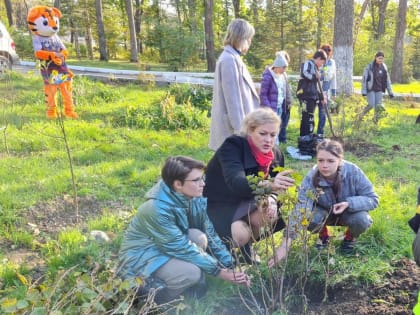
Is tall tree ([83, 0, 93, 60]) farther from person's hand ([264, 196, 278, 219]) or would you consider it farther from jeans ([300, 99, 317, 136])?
person's hand ([264, 196, 278, 219])

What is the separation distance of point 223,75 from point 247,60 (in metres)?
16.1

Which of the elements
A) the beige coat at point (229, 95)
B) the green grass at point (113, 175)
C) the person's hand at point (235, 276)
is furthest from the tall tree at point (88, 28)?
the person's hand at point (235, 276)

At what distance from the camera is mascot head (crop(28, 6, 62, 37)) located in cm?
647

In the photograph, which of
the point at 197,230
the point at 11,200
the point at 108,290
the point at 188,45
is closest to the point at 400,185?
the point at 197,230

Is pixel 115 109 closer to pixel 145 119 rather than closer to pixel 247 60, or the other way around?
pixel 145 119

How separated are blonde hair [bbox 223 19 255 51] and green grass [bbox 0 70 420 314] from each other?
5.47 feet

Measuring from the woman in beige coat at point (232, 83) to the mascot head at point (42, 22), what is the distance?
416 cm

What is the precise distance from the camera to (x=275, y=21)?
21.3 m

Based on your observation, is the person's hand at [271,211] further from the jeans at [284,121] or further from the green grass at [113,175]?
the jeans at [284,121]

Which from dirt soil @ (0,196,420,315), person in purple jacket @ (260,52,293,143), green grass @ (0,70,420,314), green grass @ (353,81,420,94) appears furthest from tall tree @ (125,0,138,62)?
dirt soil @ (0,196,420,315)

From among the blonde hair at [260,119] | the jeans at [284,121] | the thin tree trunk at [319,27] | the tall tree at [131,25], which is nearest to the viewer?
the blonde hair at [260,119]

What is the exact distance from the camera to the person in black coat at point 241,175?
8.64 ft

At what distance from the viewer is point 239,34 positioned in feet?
11.4

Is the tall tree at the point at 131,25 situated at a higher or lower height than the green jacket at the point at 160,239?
higher
